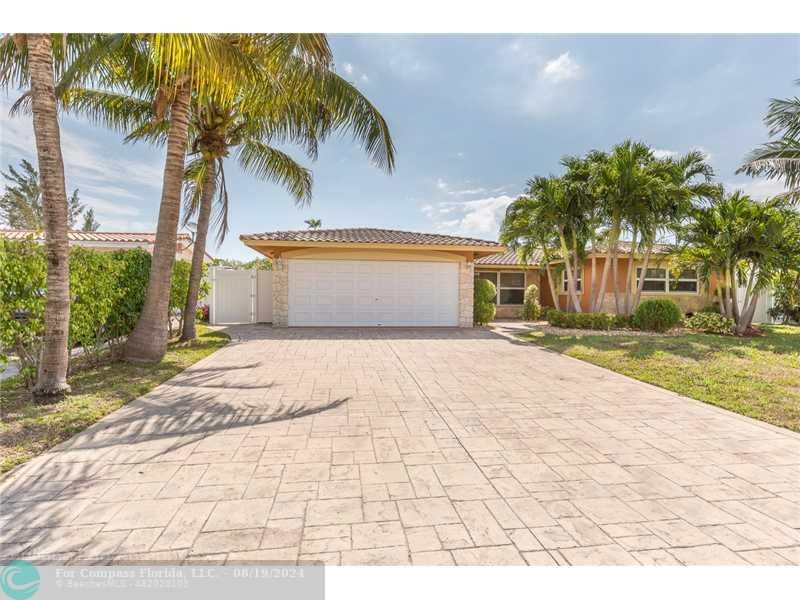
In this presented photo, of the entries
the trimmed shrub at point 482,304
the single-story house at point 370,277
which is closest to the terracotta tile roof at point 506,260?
the trimmed shrub at point 482,304

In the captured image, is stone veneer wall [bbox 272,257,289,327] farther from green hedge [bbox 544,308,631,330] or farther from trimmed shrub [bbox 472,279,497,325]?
green hedge [bbox 544,308,631,330]

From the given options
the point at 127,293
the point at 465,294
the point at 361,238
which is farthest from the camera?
the point at 465,294

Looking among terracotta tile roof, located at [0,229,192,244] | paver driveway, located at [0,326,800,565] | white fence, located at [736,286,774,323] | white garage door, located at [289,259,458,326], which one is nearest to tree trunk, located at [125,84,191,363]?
paver driveway, located at [0,326,800,565]

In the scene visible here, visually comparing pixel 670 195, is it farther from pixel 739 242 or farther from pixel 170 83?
pixel 170 83

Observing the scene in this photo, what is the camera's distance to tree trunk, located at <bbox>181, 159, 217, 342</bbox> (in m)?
10.1

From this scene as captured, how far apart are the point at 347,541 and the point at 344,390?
144 inches

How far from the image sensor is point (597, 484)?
3.12 m

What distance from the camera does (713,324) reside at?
41.9ft

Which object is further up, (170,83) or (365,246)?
(170,83)

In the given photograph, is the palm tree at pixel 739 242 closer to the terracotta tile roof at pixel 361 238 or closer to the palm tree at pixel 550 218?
the palm tree at pixel 550 218

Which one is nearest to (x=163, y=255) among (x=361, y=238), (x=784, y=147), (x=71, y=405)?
(x=71, y=405)

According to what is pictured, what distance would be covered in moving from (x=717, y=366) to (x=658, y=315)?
6.06 meters

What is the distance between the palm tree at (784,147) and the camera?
12.3 m

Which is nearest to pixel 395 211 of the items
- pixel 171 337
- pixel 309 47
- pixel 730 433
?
pixel 171 337
